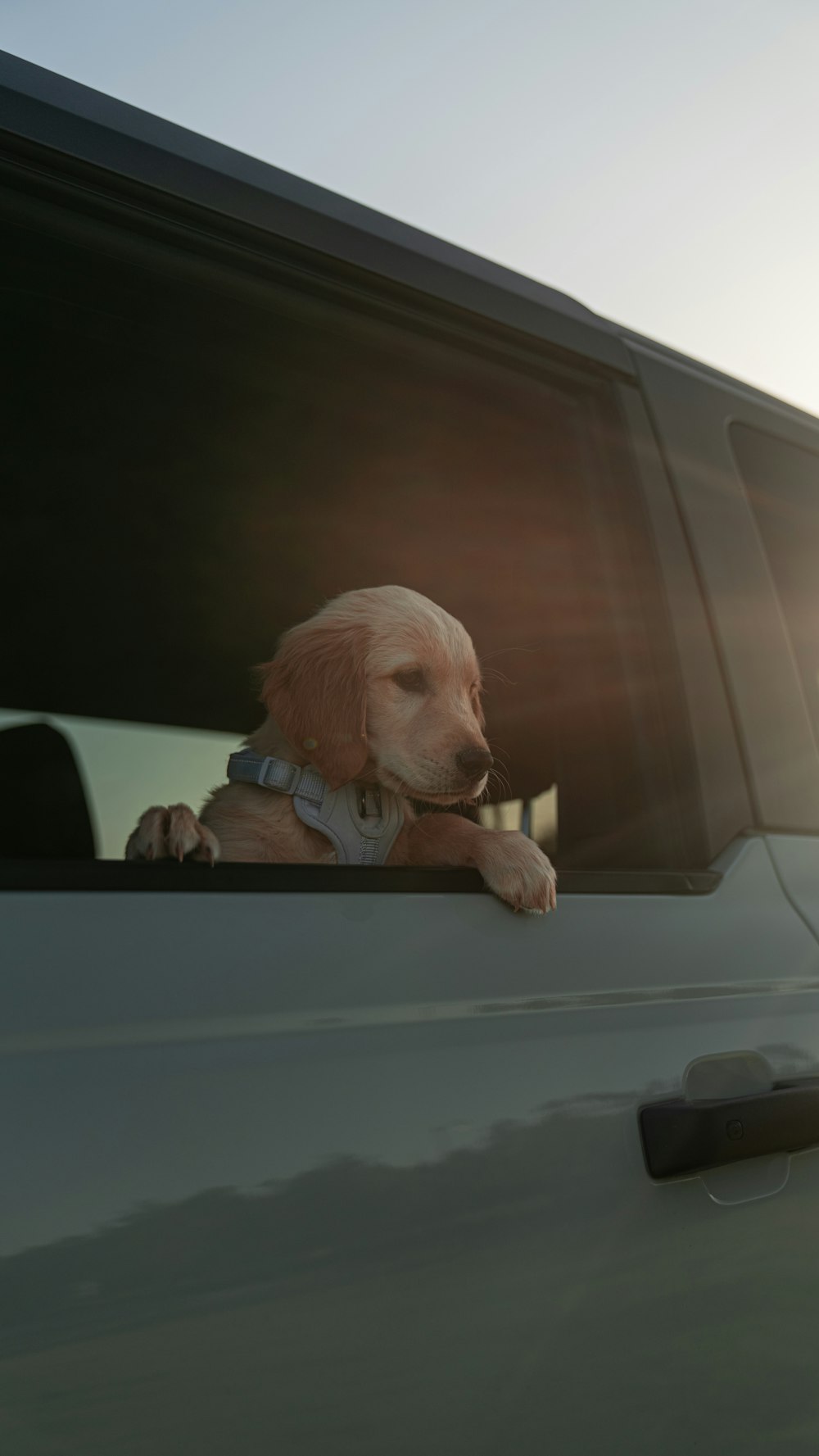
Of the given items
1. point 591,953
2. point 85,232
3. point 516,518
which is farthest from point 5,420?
point 591,953

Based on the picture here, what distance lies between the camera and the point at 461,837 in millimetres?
2012

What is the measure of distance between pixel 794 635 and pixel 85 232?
4.92 feet

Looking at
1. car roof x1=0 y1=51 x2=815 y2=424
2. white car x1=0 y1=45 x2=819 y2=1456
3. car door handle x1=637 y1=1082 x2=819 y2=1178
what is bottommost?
car door handle x1=637 y1=1082 x2=819 y2=1178

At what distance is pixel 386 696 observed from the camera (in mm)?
2479

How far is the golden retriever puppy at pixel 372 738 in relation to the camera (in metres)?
1.95

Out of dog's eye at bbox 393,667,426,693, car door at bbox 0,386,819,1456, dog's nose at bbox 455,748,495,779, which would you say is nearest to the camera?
car door at bbox 0,386,819,1456

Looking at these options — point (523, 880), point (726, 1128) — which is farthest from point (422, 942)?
point (726, 1128)

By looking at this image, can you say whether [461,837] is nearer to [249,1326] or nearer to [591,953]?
[591,953]

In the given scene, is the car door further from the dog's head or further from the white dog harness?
the dog's head

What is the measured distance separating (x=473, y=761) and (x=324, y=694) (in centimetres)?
35

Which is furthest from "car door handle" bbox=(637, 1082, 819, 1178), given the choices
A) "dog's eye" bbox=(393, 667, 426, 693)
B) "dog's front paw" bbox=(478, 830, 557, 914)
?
"dog's eye" bbox=(393, 667, 426, 693)

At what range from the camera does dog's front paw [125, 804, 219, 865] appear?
58.7 inches

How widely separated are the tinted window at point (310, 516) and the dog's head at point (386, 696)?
0.18 m

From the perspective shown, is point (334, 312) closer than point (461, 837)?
Yes
